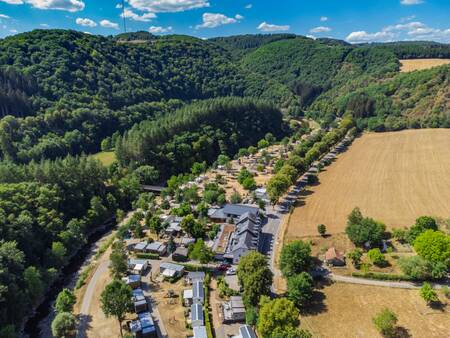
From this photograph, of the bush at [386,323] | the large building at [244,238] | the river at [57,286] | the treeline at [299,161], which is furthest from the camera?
the treeline at [299,161]

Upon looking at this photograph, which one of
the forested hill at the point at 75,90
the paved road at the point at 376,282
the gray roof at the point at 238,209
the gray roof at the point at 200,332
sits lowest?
the gray roof at the point at 200,332

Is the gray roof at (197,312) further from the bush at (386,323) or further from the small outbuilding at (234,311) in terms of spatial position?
the bush at (386,323)

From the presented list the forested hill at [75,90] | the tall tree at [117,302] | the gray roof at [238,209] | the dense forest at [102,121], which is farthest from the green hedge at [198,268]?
the forested hill at [75,90]

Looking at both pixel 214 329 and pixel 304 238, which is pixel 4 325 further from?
pixel 304 238

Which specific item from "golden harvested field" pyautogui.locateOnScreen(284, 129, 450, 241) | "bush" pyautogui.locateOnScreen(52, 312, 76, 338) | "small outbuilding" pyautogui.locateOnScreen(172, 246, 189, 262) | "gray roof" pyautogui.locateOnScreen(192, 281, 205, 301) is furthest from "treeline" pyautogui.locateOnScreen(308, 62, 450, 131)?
"bush" pyautogui.locateOnScreen(52, 312, 76, 338)

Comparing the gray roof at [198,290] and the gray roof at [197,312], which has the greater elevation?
the gray roof at [198,290]

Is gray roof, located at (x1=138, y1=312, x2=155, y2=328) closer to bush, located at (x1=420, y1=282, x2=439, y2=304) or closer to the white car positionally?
the white car
